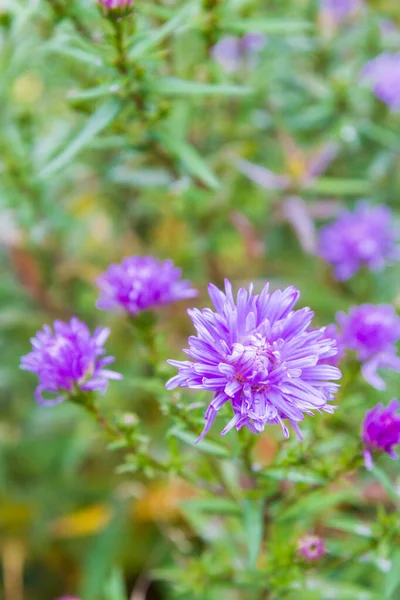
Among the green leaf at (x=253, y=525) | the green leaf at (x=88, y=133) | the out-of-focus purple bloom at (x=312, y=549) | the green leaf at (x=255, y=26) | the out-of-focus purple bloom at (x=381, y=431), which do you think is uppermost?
the green leaf at (x=255, y=26)

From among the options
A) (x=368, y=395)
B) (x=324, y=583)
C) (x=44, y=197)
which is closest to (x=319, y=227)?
(x=368, y=395)

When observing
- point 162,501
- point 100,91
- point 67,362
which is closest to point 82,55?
point 100,91

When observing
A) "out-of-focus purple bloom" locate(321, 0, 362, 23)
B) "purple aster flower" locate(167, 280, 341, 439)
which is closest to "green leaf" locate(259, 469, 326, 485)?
"purple aster flower" locate(167, 280, 341, 439)

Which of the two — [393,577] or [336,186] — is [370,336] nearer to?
[393,577]

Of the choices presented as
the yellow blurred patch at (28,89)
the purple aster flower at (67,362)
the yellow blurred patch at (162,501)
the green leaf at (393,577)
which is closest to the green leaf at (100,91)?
the purple aster flower at (67,362)

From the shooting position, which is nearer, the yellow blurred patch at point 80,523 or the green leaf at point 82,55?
the green leaf at point 82,55

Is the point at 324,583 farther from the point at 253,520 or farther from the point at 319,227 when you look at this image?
the point at 319,227

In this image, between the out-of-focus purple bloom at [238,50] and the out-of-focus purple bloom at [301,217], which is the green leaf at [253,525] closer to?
the out-of-focus purple bloom at [301,217]
